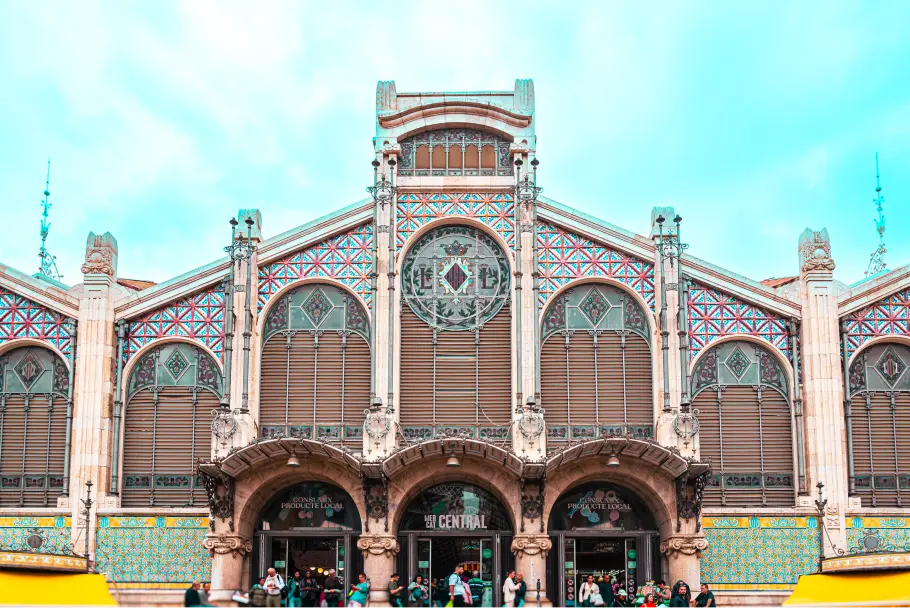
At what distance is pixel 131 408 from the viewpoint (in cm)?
3716

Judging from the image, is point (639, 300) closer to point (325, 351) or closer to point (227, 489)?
point (325, 351)

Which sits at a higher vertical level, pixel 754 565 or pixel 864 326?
pixel 864 326

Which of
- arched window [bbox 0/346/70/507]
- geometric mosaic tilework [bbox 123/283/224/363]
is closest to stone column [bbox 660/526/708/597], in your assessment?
geometric mosaic tilework [bbox 123/283/224/363]

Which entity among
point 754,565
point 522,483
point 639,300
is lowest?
point 754,565

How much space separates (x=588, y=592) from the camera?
33.8 m

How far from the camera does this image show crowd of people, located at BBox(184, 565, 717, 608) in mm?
31562

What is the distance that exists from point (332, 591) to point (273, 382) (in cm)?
677

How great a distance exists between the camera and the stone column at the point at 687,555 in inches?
1352

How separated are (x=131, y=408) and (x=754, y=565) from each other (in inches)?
711

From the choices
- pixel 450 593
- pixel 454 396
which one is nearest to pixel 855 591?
pixel 450 593

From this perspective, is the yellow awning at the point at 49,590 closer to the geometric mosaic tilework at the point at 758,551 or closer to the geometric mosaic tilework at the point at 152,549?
the geometric mosaic tilework at the point at 152,549

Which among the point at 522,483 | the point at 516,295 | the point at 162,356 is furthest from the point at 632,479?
the point at 162,356

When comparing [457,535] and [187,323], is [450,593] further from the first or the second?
[187,323]

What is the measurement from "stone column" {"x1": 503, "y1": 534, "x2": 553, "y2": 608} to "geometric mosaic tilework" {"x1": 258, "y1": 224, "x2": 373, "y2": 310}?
865 cm
